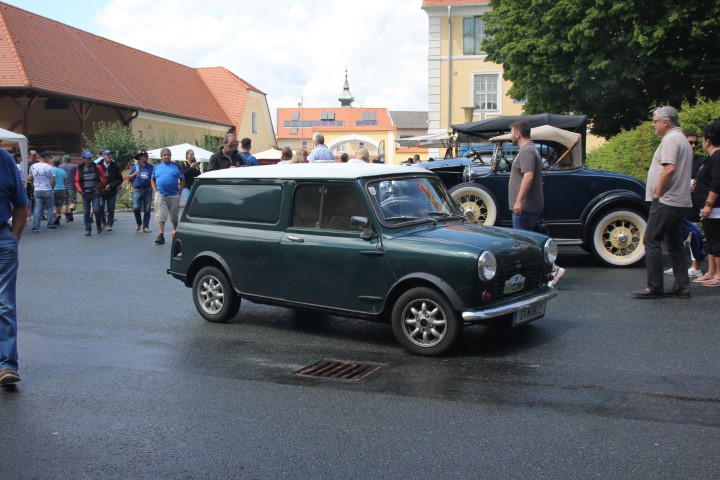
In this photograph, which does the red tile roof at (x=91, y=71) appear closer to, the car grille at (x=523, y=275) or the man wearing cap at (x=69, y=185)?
the man wearing cap at (x=69, y=185)

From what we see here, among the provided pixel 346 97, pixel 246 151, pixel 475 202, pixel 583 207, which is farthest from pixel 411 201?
pixel 346 97

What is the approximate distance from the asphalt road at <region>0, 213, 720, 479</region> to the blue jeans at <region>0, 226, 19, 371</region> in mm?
264

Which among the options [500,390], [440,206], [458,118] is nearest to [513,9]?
[458,118]

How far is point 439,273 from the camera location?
20.8 feet

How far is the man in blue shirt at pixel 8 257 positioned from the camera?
570 centimetres

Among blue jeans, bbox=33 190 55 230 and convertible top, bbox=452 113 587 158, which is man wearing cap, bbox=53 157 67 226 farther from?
convertible top, bbox=452 113 587 158

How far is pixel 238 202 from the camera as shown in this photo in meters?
7.88

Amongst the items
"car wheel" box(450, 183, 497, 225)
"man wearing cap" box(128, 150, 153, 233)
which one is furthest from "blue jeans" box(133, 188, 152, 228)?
"car wheel" box(450, 183, 497, 225)

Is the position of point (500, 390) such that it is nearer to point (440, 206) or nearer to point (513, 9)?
point (440, 206)

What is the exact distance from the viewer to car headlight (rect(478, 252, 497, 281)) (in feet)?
20.4

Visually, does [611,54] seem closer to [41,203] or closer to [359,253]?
[41,203]

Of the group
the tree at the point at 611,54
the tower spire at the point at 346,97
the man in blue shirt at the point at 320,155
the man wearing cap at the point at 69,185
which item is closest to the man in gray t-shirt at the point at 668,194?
the man in blue shirt at the point at 320,155

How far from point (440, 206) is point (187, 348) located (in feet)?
9.07

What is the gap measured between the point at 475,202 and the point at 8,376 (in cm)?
749
